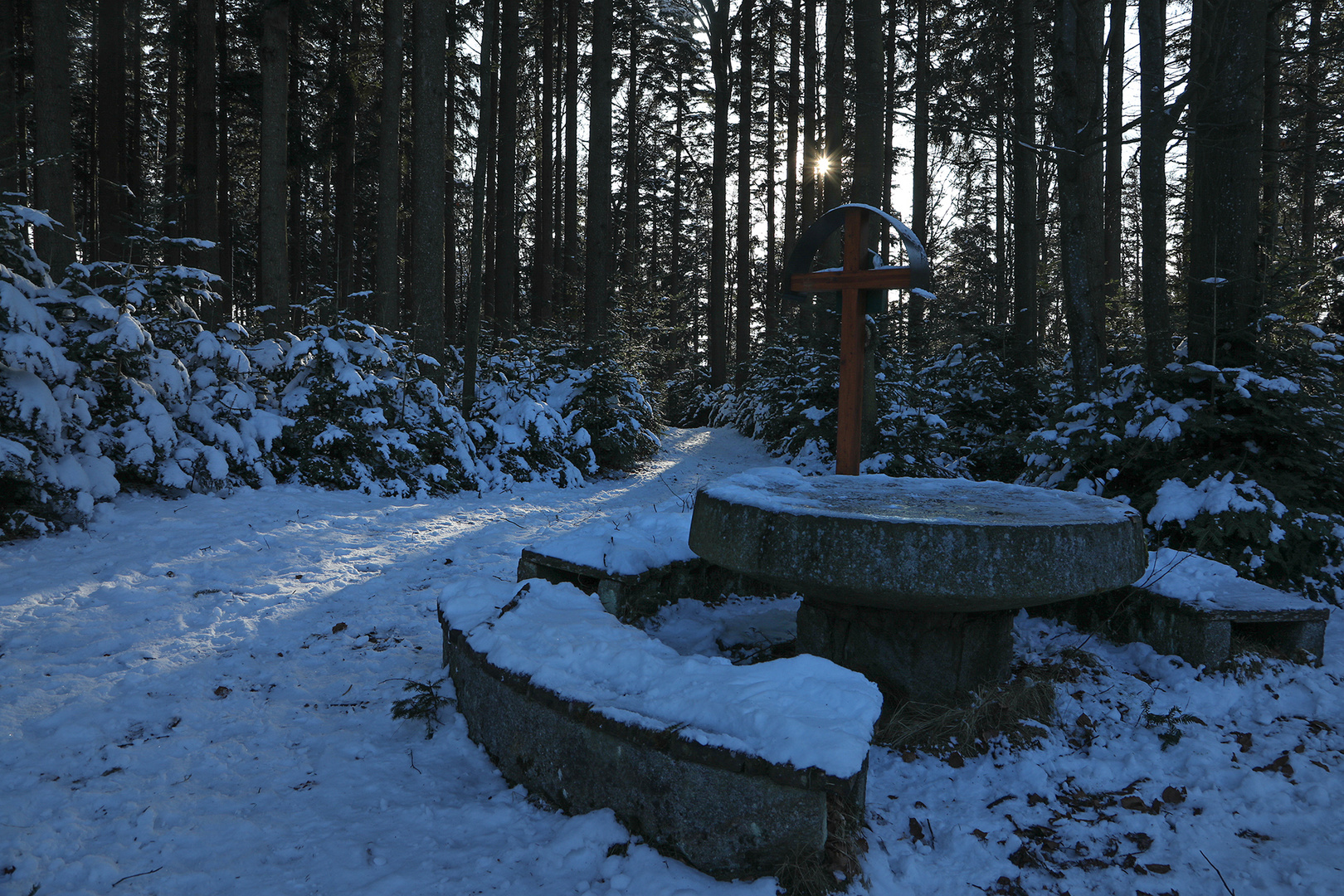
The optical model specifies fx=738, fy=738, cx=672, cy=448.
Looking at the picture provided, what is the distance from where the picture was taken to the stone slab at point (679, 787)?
2.03m

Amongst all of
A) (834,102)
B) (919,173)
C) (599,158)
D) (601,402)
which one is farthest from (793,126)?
(601,402)

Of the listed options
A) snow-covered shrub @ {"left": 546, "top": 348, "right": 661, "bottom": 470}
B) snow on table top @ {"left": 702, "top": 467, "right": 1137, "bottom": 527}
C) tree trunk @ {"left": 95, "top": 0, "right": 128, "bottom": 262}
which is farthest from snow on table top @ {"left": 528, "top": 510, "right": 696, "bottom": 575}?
tree trunk @ {"left": 95, "top": 0, "right": 128, "bottom": 262}

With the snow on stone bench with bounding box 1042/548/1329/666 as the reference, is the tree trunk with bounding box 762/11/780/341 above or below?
above

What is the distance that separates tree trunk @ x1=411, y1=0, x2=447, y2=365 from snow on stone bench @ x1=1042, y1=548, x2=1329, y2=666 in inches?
323

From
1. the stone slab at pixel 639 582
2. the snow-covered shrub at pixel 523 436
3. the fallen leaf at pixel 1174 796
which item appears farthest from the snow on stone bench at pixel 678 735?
the snow-covered shrub at pixel 523 436

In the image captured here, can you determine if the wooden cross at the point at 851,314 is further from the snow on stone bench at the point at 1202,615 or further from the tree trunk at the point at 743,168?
the tree trunk at the point at 743,168

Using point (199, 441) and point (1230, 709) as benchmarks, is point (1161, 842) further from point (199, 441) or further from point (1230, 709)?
point (199, 441)

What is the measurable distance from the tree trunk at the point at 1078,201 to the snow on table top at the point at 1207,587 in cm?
328

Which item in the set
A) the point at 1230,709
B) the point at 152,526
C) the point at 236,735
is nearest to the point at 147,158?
the point at 152,526

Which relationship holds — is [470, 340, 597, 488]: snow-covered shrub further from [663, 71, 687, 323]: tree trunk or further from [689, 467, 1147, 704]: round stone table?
[663, 71, 687, 323]: tree trunk

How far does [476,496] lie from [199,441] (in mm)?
2708

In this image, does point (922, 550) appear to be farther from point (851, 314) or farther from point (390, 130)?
point (390, 130)

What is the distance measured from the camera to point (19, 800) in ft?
7.50

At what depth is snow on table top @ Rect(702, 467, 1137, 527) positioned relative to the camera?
10.2ft
